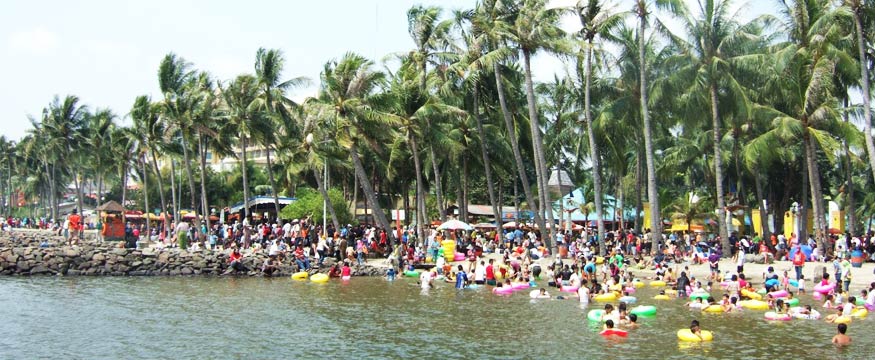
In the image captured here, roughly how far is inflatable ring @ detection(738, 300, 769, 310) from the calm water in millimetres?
843

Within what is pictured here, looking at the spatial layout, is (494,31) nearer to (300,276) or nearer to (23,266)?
(300,276)

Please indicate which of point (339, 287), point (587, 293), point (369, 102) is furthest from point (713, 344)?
point (369, 102)

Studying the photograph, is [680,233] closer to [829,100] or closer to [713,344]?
[829,100]

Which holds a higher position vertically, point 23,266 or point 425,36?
point 425,36

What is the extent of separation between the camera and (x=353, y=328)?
22.9 metres

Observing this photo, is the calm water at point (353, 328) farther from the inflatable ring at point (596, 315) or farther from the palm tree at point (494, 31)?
the palm tree at point (494, 31)

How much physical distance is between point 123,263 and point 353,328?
776 inches

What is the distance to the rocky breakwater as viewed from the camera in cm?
3784

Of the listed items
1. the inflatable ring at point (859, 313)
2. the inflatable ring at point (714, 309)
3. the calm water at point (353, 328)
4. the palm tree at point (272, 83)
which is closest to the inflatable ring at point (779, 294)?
the calm water at point (353, 328)

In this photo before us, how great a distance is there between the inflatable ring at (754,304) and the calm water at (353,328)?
84 cm

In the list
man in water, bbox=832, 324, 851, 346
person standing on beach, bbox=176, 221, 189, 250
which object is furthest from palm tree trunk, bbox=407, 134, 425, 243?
man in water, bbox=832, 324, 851, 346

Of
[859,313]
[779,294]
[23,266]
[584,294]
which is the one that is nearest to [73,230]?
[23,266]

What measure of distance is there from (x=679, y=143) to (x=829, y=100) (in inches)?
639

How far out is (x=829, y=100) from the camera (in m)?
38.7
